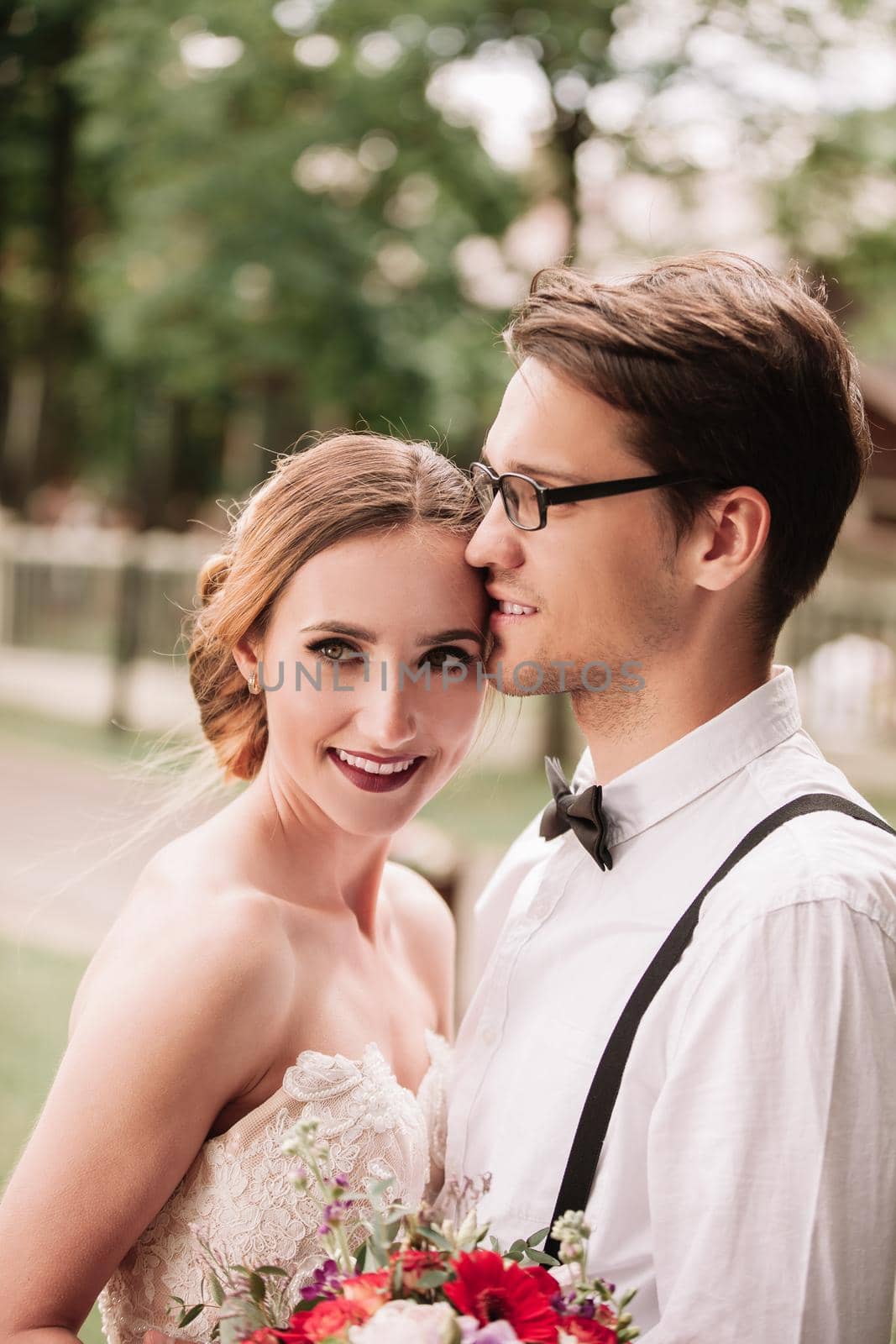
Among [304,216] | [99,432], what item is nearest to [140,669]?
[304,216]

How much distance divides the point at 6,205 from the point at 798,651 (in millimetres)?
18051

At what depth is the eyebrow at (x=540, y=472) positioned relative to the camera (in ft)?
7.95

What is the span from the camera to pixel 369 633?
2510 mm

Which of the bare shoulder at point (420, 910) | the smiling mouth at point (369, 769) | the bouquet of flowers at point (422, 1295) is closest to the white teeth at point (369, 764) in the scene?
the smiling mouth at point (369, 769)

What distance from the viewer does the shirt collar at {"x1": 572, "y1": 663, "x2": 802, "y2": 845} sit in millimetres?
2359

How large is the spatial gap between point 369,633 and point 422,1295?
50.4 inches

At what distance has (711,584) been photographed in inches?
95.2

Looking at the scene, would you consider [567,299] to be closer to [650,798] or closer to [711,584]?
[711,584]

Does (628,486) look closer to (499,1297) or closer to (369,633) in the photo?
(369,633)

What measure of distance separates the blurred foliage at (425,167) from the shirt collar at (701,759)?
896 centimetres

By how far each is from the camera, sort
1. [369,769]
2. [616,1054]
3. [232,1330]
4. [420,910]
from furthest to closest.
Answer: [420,910]
[369,769]
[616,1054]
[232,1330]

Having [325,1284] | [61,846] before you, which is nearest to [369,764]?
[325,1284]

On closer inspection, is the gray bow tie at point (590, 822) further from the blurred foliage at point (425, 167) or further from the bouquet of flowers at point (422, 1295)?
the blurred foliage at point (425, 167)

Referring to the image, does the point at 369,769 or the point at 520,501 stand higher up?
the point at 520,501
